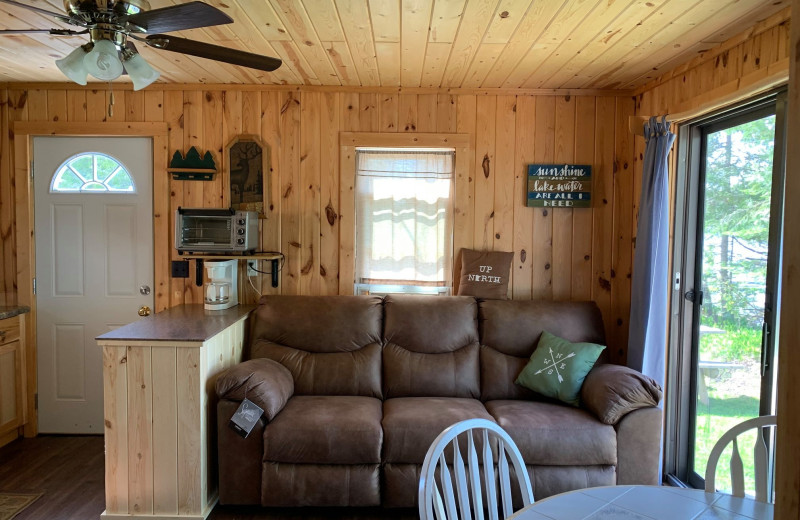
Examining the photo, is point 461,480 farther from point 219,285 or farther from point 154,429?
point 219,285

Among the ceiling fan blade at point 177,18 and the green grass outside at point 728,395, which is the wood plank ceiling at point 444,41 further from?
the green grass outside at point 728,395

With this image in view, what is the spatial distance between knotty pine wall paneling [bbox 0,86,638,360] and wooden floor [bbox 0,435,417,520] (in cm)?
106

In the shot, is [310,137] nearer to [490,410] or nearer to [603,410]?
[490,410]

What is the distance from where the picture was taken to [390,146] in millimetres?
3553

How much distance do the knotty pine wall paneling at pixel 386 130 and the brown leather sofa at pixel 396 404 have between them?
1.41ft

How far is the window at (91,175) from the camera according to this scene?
3.55 m

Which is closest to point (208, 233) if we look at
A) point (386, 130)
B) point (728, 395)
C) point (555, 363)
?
point (386, 130)

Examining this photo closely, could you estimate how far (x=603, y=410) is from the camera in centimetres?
265

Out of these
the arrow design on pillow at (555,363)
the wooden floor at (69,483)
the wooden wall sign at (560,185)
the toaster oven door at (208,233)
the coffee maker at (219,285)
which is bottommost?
the wooden floor at (69,483)

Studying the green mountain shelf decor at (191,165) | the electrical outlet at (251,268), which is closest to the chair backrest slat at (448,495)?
the electrical outlet at (251,268)

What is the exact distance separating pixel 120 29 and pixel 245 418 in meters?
1.78

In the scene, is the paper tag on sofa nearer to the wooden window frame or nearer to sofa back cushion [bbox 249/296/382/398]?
sofa back cushion [bbox 249/296/382/398]

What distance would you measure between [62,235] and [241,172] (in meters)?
1.33

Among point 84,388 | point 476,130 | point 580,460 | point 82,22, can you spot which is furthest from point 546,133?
point 84,388
